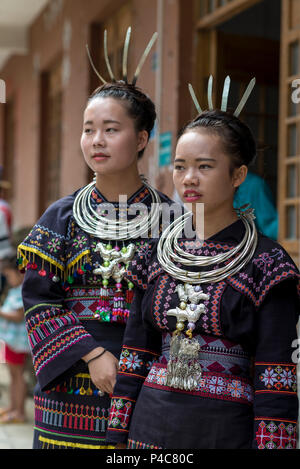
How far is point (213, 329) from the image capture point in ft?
5.87

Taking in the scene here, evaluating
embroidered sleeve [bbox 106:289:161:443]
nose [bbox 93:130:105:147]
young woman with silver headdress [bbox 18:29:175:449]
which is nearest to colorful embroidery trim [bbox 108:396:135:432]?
embroidered sleeve [bbox 106:289:161:443]

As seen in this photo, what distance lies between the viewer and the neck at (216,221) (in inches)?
74.2

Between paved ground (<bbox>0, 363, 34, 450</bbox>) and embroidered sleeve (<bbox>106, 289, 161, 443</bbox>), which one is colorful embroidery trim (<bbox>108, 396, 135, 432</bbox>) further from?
paved ground (<bbox>0, 363, 34, 450</bbox>)

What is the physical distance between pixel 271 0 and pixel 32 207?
538 centimetres

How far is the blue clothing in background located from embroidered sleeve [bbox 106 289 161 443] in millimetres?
607

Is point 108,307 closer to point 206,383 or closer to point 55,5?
point 206,383

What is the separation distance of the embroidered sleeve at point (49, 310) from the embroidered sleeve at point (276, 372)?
21.3 inches

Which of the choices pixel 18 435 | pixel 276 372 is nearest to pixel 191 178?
pixel 276 372

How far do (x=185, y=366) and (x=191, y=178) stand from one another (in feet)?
1.61

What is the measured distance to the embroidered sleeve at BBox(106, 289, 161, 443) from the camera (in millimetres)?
1896

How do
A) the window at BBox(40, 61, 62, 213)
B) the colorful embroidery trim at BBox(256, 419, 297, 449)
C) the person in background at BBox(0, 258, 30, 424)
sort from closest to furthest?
the colorful embroidery trim at BBox(256, 419, 297, 449) → the person in background at BBox(0, 258, 30, 424) → the window at BBox(40, 61, 62, 213)

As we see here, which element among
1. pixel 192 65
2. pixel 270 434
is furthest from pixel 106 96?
pixel 192 65

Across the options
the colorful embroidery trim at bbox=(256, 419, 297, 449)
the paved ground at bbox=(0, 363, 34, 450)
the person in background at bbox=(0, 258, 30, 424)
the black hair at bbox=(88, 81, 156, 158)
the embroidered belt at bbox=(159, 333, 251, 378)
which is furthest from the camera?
the person in background at bbox=(0, 258, 30, 424)

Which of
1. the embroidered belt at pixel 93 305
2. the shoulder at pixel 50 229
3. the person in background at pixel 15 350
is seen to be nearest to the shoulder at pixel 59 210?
the shoulder at pixel 50 229
